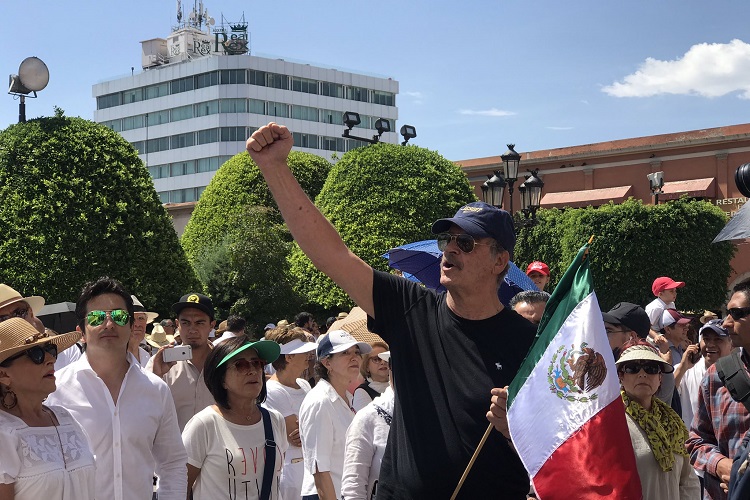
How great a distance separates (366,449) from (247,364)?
89 centimetres

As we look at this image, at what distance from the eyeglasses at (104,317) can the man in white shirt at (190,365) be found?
1519 millimetres

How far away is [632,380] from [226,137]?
7946cm

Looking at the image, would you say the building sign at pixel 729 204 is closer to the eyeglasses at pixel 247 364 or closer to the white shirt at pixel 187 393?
the white shirt at pixel 187 393

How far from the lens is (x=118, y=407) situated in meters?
4.86

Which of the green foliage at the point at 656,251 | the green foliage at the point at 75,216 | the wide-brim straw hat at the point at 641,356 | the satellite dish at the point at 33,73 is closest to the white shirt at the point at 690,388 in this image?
the wide-brim straw hat at the point at 641,356

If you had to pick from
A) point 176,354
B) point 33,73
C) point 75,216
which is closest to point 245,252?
point 75,216

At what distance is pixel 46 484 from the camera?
4.21 meters

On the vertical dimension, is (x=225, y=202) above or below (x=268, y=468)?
above

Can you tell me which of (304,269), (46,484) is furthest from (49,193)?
(46,484)

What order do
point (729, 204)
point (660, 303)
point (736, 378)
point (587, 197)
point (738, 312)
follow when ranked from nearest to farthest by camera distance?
point (736, 378), point (738, 312), point (660, 303), point (729, 204), point (587, 197)

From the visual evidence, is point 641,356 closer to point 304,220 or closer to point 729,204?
point 304,220

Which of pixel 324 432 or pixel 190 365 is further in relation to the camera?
Result: pixel 190 365

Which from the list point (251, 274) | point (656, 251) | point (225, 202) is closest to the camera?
point (251, 274)

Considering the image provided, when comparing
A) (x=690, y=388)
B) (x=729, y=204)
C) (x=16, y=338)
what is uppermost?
(x=729, y=204)
